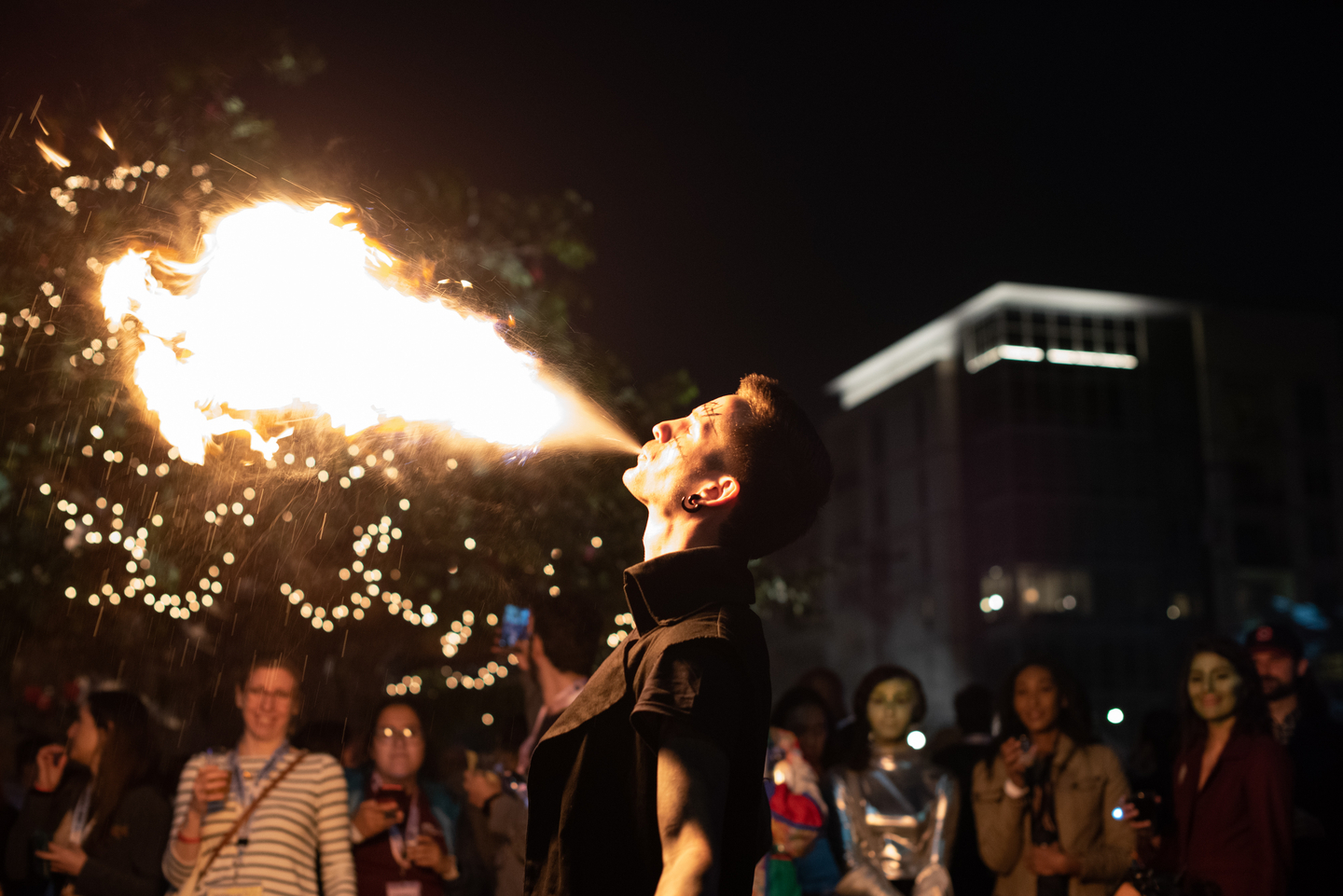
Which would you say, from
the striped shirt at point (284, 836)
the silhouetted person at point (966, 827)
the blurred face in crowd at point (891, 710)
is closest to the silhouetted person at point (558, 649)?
the striped shirt at point (284, 836)

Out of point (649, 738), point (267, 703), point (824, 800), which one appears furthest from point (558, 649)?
point (649, 738)

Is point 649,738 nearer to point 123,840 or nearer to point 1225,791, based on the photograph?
point 1225,791

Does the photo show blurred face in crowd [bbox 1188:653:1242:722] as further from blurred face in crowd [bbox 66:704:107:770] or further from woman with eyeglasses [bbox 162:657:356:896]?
blurred face in crowd [bbox 66:704:107:770]

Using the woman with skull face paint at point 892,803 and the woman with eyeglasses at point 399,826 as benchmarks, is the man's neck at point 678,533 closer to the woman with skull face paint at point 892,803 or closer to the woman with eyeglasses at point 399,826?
the woman with eyeglasses at point 399,826

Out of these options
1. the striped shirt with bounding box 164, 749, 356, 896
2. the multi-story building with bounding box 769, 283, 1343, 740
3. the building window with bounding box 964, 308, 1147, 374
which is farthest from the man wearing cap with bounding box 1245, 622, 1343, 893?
the building window with bounding box 964, 308, 1147, 374

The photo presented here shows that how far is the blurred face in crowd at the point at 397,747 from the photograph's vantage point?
591 cm

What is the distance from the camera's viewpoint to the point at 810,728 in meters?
7.02

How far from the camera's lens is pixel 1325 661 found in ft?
120

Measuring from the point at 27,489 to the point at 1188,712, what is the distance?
25.7 feet

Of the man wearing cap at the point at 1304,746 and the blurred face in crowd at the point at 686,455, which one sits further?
the man wearing cap at the point at 1304,746

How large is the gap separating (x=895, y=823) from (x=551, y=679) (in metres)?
2.15

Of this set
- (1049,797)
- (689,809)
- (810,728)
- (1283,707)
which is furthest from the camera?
(810,728)

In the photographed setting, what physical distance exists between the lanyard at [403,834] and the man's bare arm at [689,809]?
362 cm

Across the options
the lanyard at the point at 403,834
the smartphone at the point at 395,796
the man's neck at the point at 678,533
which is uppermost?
the man's neck at the point at 678,533
